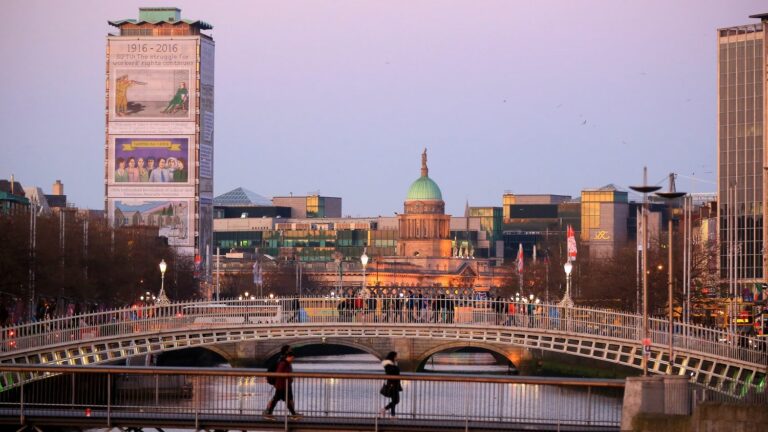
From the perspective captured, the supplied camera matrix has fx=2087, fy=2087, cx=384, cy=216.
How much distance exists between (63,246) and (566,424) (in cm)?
7059

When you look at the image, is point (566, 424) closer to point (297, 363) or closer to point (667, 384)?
point (667, 384)

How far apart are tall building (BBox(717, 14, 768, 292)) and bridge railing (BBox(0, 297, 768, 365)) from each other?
178 feet

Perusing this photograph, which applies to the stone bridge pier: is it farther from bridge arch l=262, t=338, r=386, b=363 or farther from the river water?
the river water

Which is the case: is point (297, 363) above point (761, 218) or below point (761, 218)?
below

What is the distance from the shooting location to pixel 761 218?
142m

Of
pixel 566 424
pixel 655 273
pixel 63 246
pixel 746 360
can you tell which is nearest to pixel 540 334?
pixel 746 360

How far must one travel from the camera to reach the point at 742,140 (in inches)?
5650

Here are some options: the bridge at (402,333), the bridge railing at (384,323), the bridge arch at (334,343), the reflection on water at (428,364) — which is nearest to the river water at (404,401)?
the bridge at (402,333)

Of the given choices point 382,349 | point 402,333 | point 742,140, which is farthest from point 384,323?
point 742,140

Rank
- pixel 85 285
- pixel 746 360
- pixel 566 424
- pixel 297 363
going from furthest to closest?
pixel 297 363, pixel 85 285, pixel 746 360, pixel 566 424

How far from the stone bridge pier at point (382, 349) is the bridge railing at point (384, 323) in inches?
935

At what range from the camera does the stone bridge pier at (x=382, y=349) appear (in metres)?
113

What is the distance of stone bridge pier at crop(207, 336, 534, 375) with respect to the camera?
113m

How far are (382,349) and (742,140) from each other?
38.0 metres
